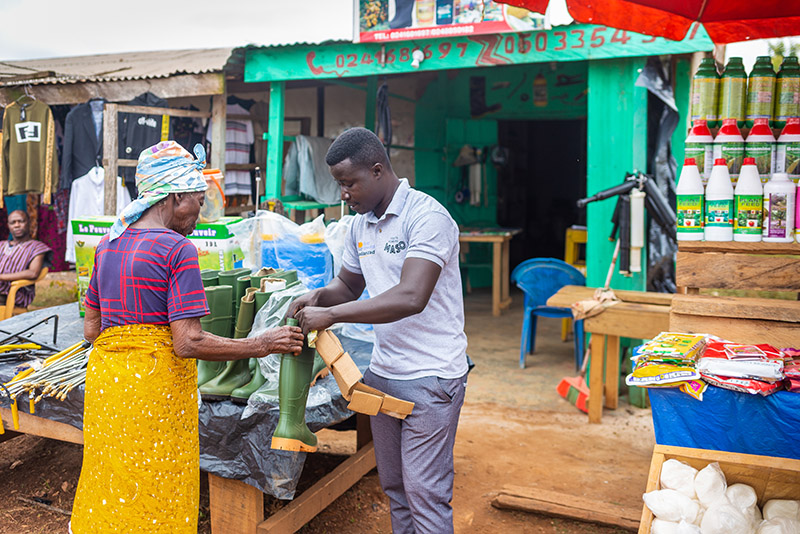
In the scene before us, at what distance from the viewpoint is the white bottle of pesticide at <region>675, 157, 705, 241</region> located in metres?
2.85

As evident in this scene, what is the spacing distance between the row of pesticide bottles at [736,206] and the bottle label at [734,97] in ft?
0.84

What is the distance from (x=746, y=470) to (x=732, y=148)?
1343 mm

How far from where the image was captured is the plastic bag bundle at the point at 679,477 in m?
2.31

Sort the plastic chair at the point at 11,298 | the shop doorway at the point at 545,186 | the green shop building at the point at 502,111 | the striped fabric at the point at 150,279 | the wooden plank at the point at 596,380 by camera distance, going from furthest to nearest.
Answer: the shop doorway at the point at 545,186
the plastic chair at the point at 11,298
the green shop building at the point at 502,111
the wooden plank at the point at 596,380
the striped fabric at the point at 150,279

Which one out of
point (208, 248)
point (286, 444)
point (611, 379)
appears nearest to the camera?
point (286, 444)

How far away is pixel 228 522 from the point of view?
2924mm

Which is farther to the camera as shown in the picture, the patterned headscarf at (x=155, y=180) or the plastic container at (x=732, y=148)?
the plastic container at (x=732, y=148)

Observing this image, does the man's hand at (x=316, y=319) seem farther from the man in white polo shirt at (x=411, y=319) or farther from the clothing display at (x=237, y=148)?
the clothing display at (x=237, y=148)

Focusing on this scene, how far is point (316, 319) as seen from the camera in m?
2.28

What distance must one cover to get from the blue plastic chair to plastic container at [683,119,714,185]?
3.39 metres

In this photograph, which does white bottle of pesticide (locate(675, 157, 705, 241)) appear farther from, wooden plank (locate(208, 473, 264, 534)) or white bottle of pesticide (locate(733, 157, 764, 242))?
wooden plank (locate(208, 473, 264, 534))

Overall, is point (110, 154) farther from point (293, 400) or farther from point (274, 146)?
point (293, 400)

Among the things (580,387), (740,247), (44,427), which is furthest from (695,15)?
(44,427)

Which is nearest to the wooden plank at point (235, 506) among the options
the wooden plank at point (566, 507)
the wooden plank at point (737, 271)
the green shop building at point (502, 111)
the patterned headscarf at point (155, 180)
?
the patterned headscarf at point (155, 180)
